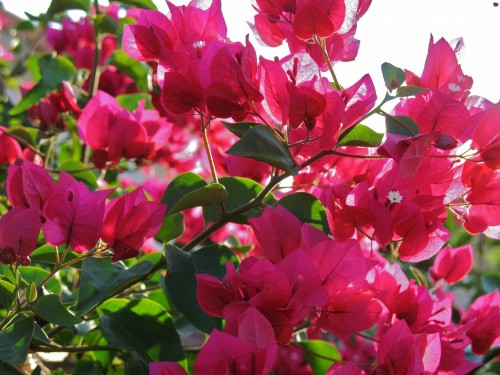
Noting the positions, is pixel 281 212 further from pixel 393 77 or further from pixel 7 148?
pixel 7 148

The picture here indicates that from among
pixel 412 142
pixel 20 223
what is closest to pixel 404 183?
pixel 412 142

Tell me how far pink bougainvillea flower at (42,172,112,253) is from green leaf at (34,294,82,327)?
57 millimetres

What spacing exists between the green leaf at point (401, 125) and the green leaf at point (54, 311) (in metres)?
0.36

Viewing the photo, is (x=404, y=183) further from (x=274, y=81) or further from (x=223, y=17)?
(x=223, y=17)

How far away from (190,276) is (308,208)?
0.51 ft

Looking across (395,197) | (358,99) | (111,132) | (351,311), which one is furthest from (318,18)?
(111,132)

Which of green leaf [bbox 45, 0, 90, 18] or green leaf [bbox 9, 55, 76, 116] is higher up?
green leaf [bbox 45, 0, 90, 18]

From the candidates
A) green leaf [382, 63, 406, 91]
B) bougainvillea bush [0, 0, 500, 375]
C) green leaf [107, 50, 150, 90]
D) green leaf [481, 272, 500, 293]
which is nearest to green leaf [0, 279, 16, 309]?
bougainvillea bush [0, 0, 500, 375]

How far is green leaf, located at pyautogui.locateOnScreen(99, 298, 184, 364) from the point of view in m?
0.77

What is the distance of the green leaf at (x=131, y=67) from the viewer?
4.51ft

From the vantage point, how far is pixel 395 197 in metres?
0.68

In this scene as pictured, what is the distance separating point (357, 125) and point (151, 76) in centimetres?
75

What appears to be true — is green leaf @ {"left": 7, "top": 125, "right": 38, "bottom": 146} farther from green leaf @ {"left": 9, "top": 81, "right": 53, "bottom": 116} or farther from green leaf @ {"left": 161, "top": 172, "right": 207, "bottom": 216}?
green leaf @ {"left": 161, "top": 172, "right": 207, "bottom": 216}

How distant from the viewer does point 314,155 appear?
2.38ft
